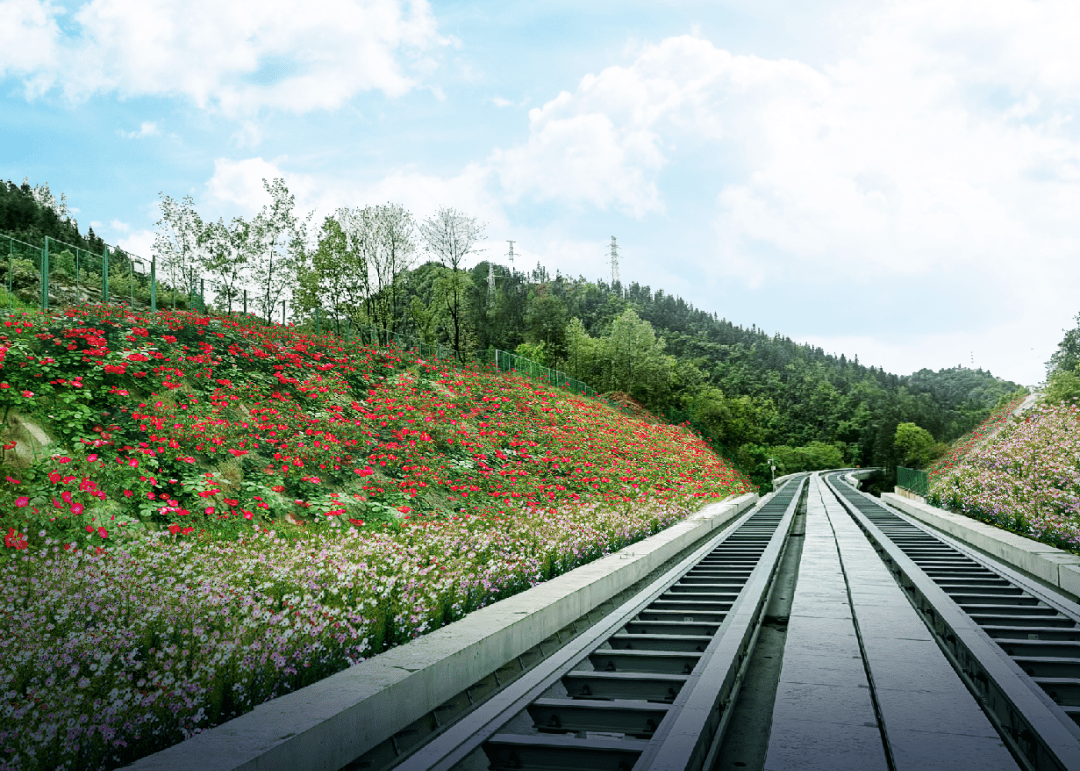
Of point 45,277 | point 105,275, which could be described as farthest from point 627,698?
point 105,275

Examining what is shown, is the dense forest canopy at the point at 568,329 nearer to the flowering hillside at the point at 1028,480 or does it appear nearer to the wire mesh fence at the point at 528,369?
the wire mesh fence at the point at 528,369

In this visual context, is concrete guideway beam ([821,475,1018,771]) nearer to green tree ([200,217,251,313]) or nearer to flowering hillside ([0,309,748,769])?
flowering hillside ([0,309,748,769])

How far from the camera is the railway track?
3891 millimetres

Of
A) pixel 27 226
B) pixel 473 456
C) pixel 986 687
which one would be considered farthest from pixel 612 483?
pixel 27 226

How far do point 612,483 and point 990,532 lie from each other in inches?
303

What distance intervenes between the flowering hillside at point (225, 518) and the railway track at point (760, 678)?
1.21 metres

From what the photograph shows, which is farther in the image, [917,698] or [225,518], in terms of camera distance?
[225,518]

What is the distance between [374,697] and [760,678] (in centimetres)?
336

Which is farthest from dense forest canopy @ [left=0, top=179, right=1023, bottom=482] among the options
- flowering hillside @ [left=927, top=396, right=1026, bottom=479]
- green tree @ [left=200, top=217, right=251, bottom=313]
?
flowering hillside @ [left=927, top=396, right=1026, bottom=479]

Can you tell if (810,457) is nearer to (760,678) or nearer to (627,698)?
(760,678)

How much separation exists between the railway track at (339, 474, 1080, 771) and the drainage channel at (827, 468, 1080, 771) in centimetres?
2

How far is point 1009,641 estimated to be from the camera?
20.7 feet

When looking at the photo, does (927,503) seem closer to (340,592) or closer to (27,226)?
(340,592)

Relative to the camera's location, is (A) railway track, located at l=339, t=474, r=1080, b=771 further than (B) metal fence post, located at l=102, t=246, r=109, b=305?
No
